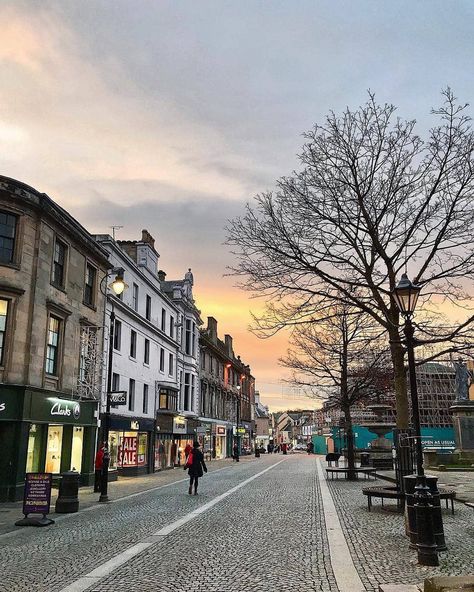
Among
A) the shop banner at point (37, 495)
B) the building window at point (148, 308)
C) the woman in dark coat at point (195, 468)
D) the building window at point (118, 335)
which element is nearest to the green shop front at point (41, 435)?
the woman in dark coat at point (195, 468)

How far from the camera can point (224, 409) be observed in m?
59.5

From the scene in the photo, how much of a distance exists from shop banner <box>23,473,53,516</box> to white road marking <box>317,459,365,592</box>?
6.46 metres

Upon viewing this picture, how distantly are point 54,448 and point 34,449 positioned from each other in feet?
5.29

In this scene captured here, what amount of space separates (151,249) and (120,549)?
26990 millimetres

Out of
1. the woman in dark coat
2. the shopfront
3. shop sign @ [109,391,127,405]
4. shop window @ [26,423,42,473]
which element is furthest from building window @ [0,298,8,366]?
the shopfront

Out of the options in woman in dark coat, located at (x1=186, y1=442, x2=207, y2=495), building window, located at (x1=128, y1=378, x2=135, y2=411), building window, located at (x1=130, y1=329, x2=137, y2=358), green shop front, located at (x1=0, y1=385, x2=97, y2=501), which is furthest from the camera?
building window, located at (x1=130, y1=329, x2=137, y2=358)

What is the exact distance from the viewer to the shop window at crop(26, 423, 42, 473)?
18.7m

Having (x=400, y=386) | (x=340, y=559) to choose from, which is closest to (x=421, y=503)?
(x=340, y=559)

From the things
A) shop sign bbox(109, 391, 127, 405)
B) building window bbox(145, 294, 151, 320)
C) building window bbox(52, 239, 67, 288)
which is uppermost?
building window bbox(145, 294, 151, 320)

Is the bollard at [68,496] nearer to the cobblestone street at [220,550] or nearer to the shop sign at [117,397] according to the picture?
the cobblestone street at [220,550]

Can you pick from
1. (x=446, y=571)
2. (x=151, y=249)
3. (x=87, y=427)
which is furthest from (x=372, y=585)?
(x=151, y=249)

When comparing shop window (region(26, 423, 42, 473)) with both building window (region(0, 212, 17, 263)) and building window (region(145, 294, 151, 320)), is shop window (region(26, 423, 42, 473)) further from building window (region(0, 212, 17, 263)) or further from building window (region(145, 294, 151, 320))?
building window (region(145, 294, 151, 320))

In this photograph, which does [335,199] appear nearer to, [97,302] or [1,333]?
[1,333]

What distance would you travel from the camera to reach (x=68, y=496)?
14266 millimetres
